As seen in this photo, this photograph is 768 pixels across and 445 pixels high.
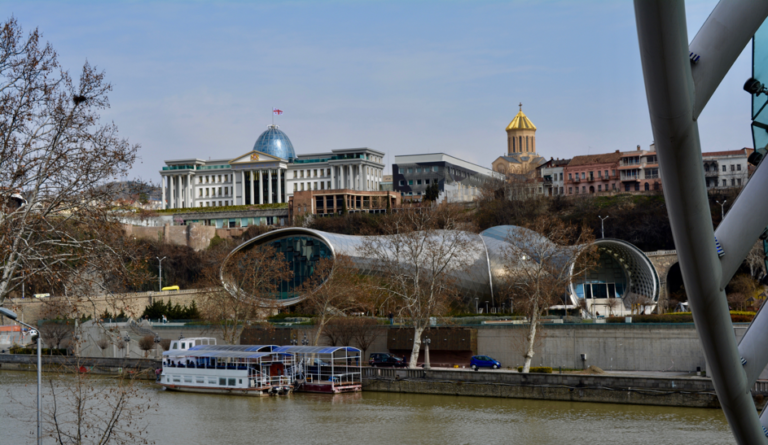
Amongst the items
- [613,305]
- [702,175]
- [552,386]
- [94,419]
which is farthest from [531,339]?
[702,175]

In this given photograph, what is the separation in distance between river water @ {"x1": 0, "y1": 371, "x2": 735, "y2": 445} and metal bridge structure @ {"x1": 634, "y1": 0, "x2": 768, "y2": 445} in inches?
643

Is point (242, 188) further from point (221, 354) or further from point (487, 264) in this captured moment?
point (221, 354)

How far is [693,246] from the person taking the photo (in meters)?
3.34

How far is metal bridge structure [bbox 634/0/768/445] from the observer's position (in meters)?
2.79

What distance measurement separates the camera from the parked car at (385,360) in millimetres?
33812

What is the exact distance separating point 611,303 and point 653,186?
32.6 m

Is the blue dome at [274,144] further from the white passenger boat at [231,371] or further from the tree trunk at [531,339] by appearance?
the tree trunk at [531,339]

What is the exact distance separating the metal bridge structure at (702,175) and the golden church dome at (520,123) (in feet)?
361

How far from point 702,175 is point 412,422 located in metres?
21.0

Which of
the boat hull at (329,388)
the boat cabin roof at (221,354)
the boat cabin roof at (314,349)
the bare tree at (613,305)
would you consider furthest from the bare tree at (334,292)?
the bare tree at (613,305)

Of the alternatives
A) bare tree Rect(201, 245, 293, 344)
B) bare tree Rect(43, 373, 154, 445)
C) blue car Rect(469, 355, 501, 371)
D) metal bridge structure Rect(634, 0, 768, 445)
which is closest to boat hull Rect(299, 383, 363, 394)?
blue car Rect(469, 355, 501, 371)

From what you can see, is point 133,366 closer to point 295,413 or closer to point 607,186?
point 295,413

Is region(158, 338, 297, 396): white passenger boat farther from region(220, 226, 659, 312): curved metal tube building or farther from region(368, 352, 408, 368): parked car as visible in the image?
region(220, 226, 659, 312): curved metal tube building

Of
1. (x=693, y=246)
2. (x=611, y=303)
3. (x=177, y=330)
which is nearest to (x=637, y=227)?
(x=611, y=303)
